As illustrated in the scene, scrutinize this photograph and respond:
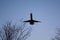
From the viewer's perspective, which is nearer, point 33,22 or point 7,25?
point 33,22

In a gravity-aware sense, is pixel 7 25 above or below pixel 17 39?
above

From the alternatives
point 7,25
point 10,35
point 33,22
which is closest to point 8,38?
point 10,35

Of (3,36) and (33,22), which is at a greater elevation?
(33,22)

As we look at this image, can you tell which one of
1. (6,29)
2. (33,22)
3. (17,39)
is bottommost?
(17,39)

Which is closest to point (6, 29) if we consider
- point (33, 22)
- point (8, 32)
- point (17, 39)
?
point (8, 32)

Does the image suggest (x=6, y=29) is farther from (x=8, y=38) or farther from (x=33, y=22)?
(x=33, y=22)

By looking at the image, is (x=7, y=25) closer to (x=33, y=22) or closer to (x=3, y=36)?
(x=3, y=36)

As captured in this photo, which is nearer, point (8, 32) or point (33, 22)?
point (33, 22)

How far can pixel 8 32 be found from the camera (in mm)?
21547

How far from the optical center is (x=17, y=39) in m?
22.3

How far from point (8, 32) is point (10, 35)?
1.82 feet

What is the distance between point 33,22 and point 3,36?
10176mm

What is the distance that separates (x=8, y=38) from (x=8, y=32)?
919 millimetres

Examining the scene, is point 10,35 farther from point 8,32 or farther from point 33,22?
point 33,22
